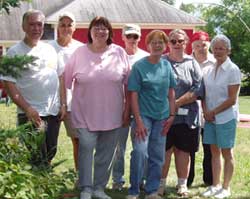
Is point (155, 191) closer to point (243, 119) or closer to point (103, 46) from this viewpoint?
point (103, 46)

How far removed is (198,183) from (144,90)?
5.98 feet

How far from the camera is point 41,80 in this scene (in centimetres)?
546

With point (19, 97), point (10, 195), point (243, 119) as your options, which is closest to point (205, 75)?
point (19, 97)

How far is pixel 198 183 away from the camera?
22.6 feet

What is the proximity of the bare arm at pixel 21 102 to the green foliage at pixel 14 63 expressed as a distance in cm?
132

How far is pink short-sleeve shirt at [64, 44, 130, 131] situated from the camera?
18.0 ft

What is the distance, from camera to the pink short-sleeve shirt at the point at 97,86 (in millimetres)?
5485

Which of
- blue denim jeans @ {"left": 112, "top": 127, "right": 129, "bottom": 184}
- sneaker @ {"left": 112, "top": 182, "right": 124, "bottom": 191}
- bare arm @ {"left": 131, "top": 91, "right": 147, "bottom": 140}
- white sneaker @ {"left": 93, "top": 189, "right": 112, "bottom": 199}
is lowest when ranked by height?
sneaker @ {"left": 112, "top": 182, "right": 124, "bottom": 191}

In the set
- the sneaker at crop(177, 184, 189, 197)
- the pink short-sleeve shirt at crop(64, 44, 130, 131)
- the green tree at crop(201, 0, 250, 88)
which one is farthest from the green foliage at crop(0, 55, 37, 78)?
the green tree at crop(201, 0, 250, 88)

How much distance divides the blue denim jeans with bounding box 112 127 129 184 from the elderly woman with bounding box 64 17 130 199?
54cm

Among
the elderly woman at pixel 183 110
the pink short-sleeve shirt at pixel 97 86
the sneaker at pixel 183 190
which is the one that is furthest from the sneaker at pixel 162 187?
the pink short-sleeve shirt at pixel 97 86

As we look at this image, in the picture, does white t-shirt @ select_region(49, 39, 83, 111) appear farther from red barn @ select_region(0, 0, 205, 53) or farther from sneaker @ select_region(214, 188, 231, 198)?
red barn @ select_region(0, 0, 205, 53)

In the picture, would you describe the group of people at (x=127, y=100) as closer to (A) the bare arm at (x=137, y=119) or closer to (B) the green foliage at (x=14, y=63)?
(A) the bare arm at (x=137, y=119)

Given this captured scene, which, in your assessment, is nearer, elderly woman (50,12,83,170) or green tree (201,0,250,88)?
elderly woman (50,12,83,170)
